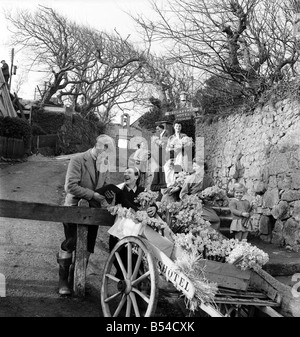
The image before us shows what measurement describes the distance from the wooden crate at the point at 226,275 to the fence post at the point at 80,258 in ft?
4.43

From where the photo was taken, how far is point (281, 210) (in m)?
6.74

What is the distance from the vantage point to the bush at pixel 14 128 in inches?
521

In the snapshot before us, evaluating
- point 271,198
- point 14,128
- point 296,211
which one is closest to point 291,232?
point 296,211

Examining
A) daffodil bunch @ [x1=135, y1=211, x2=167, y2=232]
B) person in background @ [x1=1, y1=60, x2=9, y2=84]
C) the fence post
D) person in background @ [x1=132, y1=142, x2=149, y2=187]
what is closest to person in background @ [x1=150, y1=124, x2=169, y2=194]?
person in background @ [x1=132, y1=142, x2=149, y2=187]

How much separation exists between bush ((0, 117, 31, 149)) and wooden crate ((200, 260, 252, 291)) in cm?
1114

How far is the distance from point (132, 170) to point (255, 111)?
4.90 m

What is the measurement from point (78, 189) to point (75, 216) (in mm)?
270

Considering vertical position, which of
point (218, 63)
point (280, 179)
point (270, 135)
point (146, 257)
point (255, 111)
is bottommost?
point (146, 257)

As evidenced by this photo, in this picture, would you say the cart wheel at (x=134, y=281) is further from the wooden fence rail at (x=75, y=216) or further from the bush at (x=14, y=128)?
the bush at (x=14, y=128)

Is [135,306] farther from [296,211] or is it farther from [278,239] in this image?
[278,239]

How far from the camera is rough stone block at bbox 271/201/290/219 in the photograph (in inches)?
263

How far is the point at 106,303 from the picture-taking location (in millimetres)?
3430
